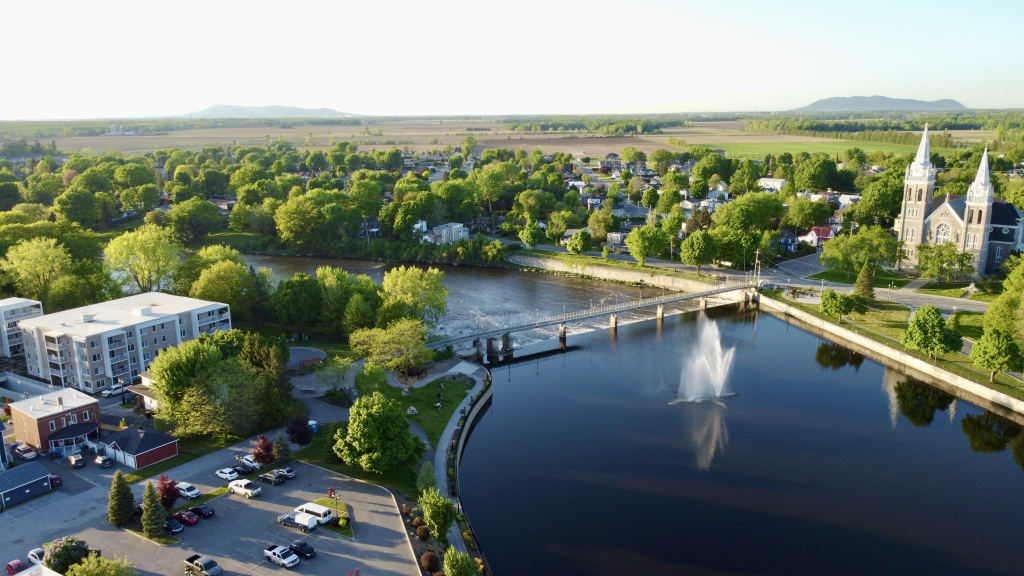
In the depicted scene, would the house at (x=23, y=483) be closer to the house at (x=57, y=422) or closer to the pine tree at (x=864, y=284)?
the house at (x=57, y=422)

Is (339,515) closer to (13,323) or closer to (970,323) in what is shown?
(13,323)

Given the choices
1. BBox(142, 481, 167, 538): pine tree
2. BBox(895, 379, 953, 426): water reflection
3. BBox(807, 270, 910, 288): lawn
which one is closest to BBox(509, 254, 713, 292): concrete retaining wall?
BBox(807, 270, 910, 288): lawn

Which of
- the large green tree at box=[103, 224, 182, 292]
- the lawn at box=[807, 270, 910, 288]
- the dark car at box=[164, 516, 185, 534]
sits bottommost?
the dark car at box=[164, 516, 185, 534]

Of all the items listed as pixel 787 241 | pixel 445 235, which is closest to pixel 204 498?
pixel 445 235

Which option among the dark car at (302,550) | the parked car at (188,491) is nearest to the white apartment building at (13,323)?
the parked car at (188,491)

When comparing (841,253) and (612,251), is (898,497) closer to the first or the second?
(841,253)

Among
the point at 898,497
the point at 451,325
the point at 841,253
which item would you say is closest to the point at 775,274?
the point at 841,253

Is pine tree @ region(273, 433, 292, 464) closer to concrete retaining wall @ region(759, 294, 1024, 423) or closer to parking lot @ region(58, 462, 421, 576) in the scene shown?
parking lot @ region(58, 462, 421, 576)

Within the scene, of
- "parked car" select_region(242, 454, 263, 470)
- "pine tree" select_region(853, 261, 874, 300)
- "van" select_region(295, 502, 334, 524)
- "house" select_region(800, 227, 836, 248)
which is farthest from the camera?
"house" select_region(800, 227, 836, 248)
